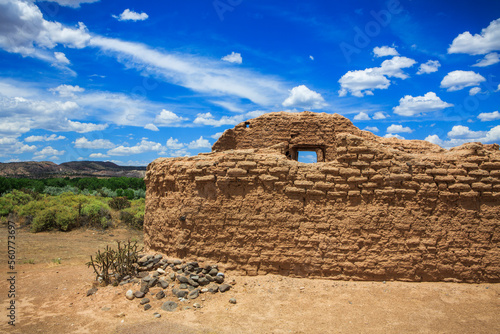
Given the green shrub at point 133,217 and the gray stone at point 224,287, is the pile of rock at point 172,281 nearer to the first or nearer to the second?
the gray stone at point 224,287

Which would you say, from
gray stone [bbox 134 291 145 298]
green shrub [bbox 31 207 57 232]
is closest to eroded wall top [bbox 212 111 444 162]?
gray stone [bbox 134 291 145 298]

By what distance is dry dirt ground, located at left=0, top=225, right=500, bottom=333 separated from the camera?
4656 millimetres

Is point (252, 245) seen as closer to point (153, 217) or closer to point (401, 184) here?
point (153, 217)

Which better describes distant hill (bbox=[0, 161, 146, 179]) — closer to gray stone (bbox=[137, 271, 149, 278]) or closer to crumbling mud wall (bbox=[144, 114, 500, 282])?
gray stone (bbox=[137, 271, 149, 278])

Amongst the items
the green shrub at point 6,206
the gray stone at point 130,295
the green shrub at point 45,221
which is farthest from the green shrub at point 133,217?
the gray stone at point 130,295

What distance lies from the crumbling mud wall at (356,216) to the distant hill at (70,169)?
59461 millimetres

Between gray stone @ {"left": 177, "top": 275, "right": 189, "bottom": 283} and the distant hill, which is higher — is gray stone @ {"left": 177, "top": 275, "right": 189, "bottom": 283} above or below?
below

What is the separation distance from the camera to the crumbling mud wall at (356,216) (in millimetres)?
5867

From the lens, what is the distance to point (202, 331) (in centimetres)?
455

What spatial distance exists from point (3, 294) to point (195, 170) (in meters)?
4.47

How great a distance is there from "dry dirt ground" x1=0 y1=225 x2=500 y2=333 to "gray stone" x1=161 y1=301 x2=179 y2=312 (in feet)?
0.26

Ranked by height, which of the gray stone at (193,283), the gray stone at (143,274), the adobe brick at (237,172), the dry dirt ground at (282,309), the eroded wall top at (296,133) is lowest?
the dry dirt ground at (282,309)

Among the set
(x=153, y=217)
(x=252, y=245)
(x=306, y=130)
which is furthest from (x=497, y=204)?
(x=153, y=217)

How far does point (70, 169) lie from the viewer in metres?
69.2
